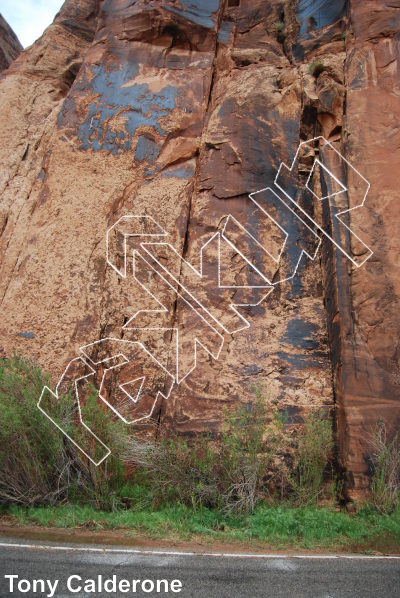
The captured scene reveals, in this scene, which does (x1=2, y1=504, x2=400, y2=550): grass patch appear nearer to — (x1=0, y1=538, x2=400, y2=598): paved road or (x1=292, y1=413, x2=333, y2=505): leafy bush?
(x1=292, y1=413, x2=333, y2=505): leafy bush

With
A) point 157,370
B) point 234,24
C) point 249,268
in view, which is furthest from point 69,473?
point 234,24

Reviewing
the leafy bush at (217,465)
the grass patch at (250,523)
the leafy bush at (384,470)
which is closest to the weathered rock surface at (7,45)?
the leafy bush at (217,465)

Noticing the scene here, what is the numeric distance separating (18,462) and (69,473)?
617mm

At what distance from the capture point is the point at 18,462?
18.5 ft

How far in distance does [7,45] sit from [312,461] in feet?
51.4

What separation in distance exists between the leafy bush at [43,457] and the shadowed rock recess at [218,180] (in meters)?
0.99

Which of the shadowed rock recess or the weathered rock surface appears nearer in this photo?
the shadowed rock recess

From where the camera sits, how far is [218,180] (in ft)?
26.6

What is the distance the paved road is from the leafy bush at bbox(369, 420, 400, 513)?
120 centimetres

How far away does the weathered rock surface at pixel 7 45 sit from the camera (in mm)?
14555

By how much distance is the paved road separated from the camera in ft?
11.0
